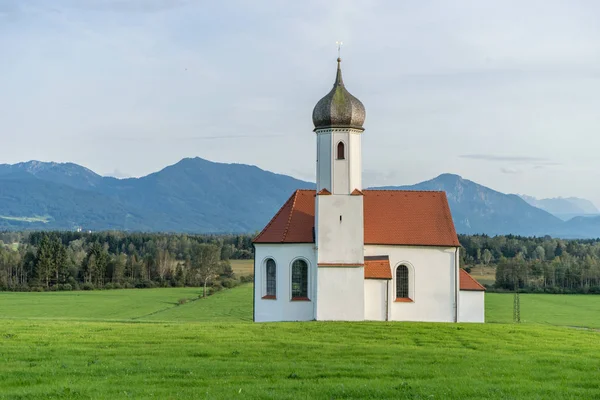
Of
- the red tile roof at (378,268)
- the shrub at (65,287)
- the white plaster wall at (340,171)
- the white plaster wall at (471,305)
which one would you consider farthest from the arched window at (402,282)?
the shrub at (65,287)

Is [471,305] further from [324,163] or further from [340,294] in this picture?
[324,163]

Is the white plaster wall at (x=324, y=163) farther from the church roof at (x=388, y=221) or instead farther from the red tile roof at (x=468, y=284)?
the red tile roof at (x=468, y=284)

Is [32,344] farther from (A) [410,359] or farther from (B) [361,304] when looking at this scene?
(B) [361,304]

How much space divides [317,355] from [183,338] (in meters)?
5.98

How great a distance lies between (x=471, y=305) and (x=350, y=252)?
8436 millimetres

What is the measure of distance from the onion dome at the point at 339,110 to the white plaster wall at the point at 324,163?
2.32 feet

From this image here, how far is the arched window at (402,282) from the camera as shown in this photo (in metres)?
38.0

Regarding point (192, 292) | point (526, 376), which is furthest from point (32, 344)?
point (192, 292)

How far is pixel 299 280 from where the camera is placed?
1451 inches

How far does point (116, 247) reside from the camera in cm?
14688

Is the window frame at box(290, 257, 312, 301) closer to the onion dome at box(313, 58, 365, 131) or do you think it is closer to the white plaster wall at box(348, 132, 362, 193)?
the white plaster wall at box(348, 132, 362, 193)

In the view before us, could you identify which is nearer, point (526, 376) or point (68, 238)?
point (526, 376)

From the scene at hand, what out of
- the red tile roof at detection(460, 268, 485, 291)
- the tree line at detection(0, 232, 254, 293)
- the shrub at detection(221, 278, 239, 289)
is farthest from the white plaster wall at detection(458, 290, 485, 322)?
the shrub at detection(221, 278, 239, 289)

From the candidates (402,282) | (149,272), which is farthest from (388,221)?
(149,272)
